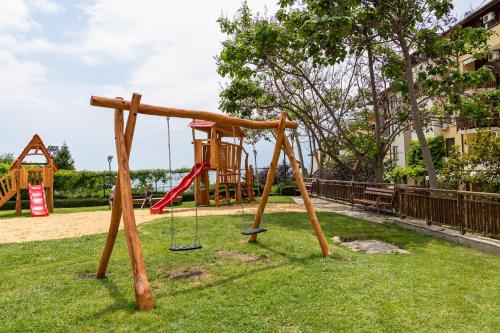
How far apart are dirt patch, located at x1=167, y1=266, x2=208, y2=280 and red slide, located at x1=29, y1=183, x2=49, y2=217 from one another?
11.8 m

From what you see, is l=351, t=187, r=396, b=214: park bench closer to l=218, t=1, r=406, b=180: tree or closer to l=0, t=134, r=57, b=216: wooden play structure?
l=218, t=1, r=406, b=180: tree

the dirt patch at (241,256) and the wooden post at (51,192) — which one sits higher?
the wooden post at (51,192)

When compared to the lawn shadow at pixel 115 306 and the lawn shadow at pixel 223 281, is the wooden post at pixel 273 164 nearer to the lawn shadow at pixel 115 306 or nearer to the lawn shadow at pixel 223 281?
the lawn shadow at pixel 223 281

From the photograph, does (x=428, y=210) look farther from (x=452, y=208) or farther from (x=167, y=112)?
(x=167, y=112)

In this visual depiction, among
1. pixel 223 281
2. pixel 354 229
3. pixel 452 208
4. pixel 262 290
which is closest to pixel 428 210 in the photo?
pixel 452 208

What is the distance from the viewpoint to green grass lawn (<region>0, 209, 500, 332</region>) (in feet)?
13.9

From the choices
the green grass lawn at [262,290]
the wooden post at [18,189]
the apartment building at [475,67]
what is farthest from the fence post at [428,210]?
the wooden post at [18,189]

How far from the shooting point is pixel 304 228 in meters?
10.4

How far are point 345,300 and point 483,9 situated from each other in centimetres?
2531

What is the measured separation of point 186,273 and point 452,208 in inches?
270

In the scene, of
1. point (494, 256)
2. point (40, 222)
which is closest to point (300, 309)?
point (494, 256)

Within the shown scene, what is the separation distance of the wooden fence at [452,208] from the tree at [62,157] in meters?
34.5

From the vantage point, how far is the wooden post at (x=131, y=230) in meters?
4.66

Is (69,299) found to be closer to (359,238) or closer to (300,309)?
(300,309)
